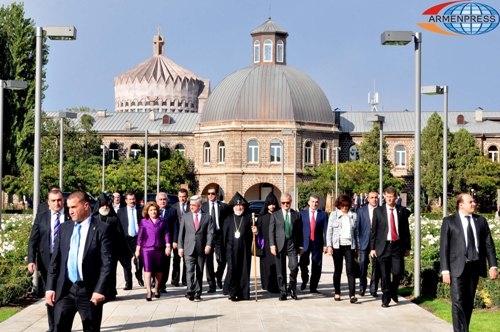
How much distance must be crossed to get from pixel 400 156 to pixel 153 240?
71.4 m

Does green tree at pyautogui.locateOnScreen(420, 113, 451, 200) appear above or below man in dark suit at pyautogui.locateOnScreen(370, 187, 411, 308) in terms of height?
above

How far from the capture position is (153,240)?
59.1 ft

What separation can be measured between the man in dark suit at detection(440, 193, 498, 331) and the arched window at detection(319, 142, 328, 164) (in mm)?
70444

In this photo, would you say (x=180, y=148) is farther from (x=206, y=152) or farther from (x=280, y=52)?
(x=280, y=52)

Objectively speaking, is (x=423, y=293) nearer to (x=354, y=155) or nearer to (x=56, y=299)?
(x=56, y=299)

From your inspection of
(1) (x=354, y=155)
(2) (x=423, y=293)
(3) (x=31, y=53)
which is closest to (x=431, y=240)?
(2) (x=423, y=293)

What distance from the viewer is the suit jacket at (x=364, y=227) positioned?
1866cm

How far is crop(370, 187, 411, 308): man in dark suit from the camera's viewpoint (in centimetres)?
1731

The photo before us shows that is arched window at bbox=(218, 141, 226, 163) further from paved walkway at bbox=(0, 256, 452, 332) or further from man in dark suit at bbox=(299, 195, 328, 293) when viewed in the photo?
paved walkway at bbox=(0, 256, 452, 332)

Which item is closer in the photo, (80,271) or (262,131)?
(80,271)

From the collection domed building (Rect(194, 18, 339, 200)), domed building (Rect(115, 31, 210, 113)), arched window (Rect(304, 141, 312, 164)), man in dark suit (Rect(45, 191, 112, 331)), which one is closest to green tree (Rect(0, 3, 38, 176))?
domed building (Rect(194, 18, 339, 200))

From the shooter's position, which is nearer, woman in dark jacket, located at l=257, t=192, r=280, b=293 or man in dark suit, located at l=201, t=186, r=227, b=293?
woman in dark jacket, located at l=257, t=192, r=280, b=293

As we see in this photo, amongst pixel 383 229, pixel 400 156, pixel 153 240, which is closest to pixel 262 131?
pixel 400 156

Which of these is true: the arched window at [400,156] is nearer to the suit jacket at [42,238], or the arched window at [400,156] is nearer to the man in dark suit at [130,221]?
the man in dark suit at [130,221]
